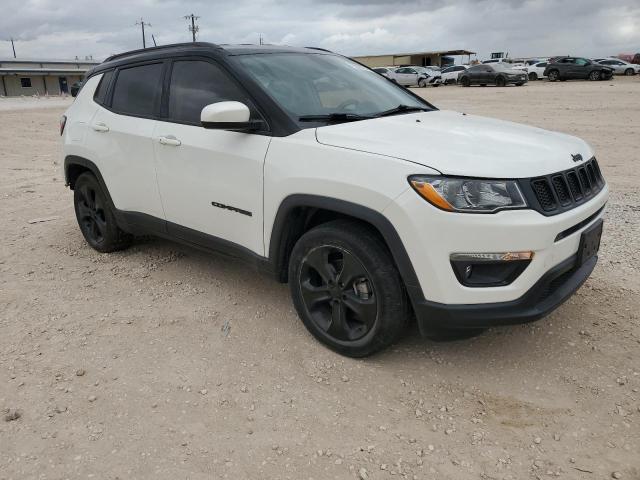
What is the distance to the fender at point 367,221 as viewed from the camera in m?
2.77

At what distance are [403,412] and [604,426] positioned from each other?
95 cm

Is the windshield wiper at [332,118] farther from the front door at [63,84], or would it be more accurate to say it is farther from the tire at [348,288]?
the front door at [63,84]

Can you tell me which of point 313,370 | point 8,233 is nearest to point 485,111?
point 8,233

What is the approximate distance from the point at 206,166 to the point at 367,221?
1.32 meters

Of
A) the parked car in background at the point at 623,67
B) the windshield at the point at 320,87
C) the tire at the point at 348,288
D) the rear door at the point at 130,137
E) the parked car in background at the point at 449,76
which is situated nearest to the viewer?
the tire at the point at 348,288

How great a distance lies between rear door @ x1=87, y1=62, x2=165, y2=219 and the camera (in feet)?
13.7

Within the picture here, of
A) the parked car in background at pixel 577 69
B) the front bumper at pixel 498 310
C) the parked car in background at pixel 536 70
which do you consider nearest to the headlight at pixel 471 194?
the front bumper at pixel 498 310

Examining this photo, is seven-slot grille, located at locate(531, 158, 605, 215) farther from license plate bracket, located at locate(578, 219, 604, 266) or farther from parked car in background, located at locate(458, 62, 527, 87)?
parked car in background, located at locate(458, 62, 527, 87)

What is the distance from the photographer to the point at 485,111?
17406 mm

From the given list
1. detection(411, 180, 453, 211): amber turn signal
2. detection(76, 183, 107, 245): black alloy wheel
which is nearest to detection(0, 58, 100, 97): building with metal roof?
detection(76, 183, 107, 245): black alloy wheel

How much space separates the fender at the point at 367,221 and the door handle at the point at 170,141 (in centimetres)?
104

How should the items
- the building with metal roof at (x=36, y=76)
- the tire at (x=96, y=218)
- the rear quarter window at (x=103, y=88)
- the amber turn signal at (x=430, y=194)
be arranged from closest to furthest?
the amber turn signal at (x=430, y=194) < the rear quarter window at (x=103, y=88) < the tire at (x=96, y=218) < the building with metal roof at (x=36, y=76)

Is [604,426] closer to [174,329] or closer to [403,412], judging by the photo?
[403,412]

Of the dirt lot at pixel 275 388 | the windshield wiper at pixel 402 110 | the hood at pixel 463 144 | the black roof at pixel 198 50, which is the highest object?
the black roof at pixel 198 50
